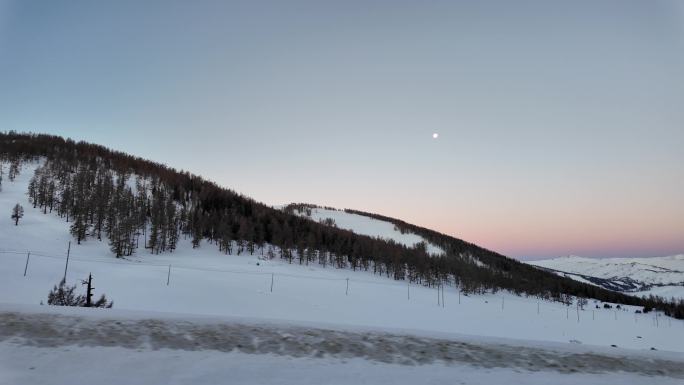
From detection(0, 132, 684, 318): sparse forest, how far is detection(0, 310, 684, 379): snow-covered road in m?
93.3

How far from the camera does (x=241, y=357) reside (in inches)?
232

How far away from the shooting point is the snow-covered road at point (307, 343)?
6211 mm

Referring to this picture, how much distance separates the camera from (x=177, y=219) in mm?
131875

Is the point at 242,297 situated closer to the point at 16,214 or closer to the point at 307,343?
the point at 307,343

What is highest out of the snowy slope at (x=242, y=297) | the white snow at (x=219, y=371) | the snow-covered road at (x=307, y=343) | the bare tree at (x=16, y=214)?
the bare tree at (x=16, y=214)

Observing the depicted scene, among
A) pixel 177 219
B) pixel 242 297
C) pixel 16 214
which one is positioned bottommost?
pixel 242 297

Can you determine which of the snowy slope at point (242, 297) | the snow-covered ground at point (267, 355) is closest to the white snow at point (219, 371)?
the snow-covered ground at point (267, 355)

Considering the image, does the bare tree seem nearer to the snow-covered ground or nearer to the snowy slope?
the snowy slope

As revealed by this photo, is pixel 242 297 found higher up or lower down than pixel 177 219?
lower down

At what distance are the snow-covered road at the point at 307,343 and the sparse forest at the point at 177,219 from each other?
93.3 meters

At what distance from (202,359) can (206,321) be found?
7.33ft

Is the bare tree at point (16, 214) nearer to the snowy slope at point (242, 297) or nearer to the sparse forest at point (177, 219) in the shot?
the snowy slope at point (242, 297)

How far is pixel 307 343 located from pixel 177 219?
136m

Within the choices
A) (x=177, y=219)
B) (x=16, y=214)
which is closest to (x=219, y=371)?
(x=16, y=214)
